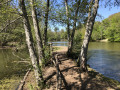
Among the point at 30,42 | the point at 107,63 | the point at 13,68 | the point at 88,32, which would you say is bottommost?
the point at 107,63

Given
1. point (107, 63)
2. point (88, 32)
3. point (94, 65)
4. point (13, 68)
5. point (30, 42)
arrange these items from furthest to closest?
1. point (107, 63)
2. point (94, 65)
3. point (88, 32)
4. point (13, 68)
5. point (30, 42)

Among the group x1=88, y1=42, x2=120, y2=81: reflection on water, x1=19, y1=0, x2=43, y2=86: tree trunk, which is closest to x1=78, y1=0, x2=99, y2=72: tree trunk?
x1=88, y1=42, x2=120, y2=81: reflection on water

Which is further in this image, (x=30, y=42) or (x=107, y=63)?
(x=107, y=63)

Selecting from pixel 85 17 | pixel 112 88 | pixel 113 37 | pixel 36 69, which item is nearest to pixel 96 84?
pixel 112 88

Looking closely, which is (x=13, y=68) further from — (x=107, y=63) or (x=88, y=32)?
(x=107, y=63)

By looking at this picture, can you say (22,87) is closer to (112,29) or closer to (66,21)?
(66,21)

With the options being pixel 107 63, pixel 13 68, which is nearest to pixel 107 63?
pixel 107 63

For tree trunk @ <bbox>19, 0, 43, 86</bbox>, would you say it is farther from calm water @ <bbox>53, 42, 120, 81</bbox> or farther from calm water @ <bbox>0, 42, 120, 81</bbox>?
calm water @ <bbox>53, 42, 120, 81</bbox>

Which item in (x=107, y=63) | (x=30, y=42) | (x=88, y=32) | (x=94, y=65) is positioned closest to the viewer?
(x=30, y=42)

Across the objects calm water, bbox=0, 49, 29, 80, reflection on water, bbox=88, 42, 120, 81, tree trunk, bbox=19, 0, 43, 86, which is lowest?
reflection on water, bbox=88, 42, 120, 81

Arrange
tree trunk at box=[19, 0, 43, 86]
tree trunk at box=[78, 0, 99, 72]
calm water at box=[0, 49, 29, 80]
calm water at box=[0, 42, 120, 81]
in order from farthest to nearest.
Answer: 1. calm water at box=[0, 42, 120, 81]
2. calm water at box=[0, 49, 29, 80]
3. tree trunk at box=[78, 0, 99, 72]
4. tree trunk at box=[19, 0, 43, 86]

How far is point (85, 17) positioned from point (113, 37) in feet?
156

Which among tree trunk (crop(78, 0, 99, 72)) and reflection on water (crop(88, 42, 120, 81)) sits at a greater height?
tree trunk (crop(78, 0, 99, 72))

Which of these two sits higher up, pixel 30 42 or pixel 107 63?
pixel 30 42
